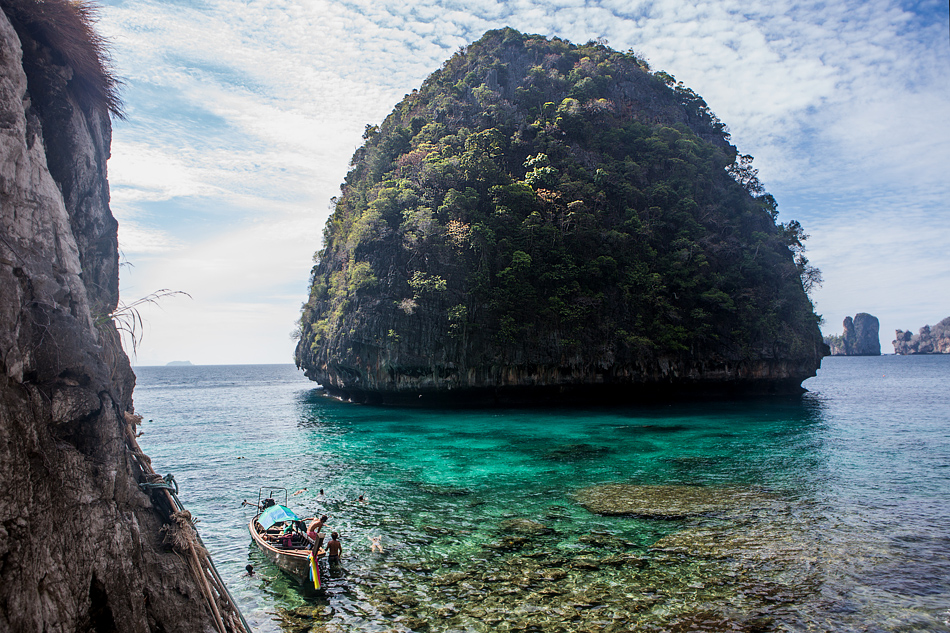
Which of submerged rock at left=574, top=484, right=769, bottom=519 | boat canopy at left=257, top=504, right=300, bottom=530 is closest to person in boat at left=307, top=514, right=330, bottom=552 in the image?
boat canopy at left=257, top=504, right=300, bottom=530

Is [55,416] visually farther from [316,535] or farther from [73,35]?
[316,535]

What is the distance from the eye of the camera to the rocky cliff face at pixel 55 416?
12.6 ft

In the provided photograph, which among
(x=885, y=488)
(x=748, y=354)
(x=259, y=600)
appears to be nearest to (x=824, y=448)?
(x=885, y=488)

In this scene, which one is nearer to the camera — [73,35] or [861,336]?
[73,35]

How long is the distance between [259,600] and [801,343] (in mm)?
43289

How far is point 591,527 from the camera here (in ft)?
38.8

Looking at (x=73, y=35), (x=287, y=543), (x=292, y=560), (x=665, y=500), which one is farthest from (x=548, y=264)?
(x=73, y=35)

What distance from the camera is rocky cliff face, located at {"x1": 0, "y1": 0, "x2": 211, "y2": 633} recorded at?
3.85 metres

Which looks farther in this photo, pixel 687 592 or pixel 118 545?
pixel 687 592

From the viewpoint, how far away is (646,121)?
160ft

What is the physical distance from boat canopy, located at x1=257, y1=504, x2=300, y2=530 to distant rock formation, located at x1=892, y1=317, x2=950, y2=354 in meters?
183

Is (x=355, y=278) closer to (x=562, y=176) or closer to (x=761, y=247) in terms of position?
(x=562, y=176)

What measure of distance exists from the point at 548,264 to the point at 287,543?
97.1 feet

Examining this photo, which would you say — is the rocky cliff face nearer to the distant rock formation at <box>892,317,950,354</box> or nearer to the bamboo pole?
the bamboo pole
